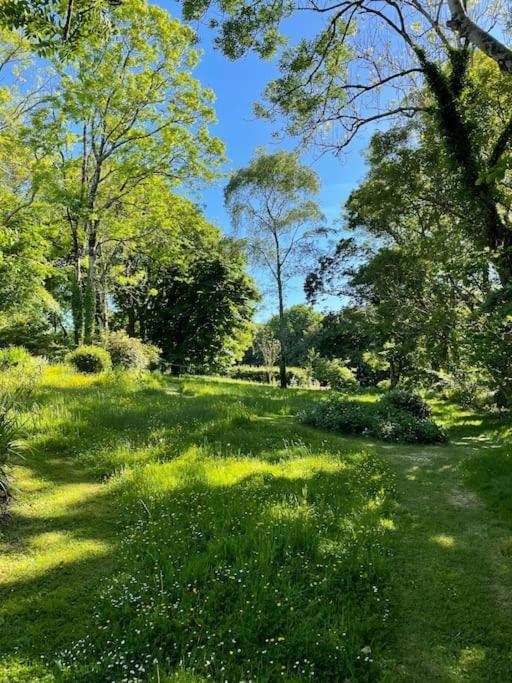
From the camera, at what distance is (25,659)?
259cm

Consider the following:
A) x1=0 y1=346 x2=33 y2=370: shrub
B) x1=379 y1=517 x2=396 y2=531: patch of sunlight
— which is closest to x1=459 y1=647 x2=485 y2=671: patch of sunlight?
x1=379 y1=517 x2=396 y2=531: patch of sunlight

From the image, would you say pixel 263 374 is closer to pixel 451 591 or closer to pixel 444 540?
pixel 444 540

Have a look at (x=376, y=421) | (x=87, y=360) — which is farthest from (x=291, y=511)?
(x=87, y=360)

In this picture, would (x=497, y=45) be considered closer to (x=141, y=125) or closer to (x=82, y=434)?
(x=82, y=434)

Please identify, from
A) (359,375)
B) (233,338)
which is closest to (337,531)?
(233,338)

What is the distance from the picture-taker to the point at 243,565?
3533mm

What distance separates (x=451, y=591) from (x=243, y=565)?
5.67 ft

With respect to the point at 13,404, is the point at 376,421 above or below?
below

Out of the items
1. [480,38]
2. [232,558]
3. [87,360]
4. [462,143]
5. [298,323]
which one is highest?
[298,323]

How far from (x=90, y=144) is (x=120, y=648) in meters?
18.4

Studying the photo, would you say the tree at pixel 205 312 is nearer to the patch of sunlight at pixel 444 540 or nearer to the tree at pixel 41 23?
the patch of sunlight at pixel 444 540

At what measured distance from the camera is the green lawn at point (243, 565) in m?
2.72

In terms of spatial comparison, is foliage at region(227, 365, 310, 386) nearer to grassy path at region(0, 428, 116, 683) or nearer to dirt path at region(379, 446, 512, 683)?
dirt path at region(379, 446, 512, 683)

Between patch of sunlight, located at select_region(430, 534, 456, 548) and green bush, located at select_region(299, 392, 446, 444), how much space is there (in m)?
5.03
